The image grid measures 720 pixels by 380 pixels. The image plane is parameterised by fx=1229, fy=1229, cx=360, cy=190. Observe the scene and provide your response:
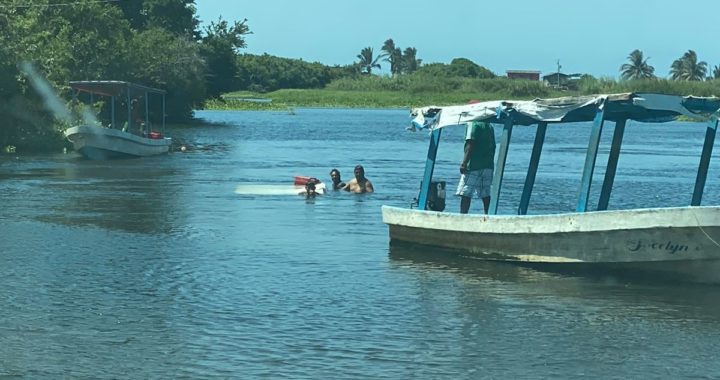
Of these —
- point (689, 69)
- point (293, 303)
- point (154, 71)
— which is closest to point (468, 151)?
point (293, 303)

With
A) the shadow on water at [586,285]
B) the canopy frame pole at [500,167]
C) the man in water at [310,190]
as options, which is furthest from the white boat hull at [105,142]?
the canopy frame pole at [500,167]

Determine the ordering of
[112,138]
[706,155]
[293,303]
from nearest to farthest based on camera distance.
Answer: [293,303] → [706,155] → [112,138]

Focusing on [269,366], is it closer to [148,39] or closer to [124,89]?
[124,89]

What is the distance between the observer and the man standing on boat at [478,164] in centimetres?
1747

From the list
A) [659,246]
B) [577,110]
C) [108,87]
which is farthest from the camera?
[108,87]

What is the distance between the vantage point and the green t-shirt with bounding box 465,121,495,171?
17.5 metres

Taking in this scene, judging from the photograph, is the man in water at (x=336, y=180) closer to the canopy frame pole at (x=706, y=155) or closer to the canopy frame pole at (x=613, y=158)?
the canopy frame pole at (x=613, y=158)

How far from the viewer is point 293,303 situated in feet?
45.8

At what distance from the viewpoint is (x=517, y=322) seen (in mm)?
12883

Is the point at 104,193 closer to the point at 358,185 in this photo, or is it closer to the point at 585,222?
the point at 358,185

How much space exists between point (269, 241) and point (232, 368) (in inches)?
345

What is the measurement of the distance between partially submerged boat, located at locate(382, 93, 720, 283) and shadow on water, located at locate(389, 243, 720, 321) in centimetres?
14

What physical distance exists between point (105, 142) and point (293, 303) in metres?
28.7

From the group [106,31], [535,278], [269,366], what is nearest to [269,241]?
[535,278]
